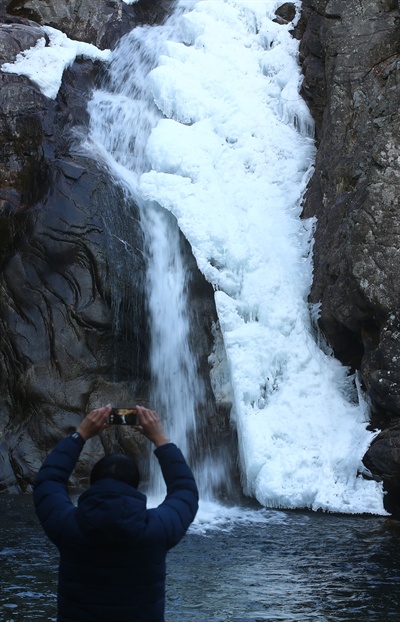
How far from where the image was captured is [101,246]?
36.9 ft

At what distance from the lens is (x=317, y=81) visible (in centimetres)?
1312

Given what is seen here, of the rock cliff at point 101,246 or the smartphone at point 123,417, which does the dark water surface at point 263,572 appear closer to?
the rock cliff at point 101,246

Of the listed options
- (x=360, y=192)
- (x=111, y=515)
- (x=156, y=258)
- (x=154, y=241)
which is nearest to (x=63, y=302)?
A: (x=156, y=258)

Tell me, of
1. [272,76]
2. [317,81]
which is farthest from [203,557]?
[272,76]

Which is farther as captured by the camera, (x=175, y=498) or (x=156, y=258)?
(x=156, y=258)

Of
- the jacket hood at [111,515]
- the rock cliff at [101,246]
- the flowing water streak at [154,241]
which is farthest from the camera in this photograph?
the flowing water streak at [154,241]

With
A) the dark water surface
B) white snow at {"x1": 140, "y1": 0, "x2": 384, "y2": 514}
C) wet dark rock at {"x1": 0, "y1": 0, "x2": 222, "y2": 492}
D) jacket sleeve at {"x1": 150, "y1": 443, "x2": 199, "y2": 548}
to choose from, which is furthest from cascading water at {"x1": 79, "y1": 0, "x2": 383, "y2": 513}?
jacket sleeve at {"x1": 150, "y1": 443, "x2": 199, "y2": 548}

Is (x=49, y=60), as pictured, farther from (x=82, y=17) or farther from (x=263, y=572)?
(x=263, y=572)

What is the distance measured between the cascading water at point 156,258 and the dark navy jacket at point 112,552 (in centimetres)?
714

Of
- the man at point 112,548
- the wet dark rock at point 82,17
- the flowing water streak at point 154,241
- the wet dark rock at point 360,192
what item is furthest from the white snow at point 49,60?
the man at point 112,548

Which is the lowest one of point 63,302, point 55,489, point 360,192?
point 63,302

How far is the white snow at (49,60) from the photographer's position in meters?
12.5

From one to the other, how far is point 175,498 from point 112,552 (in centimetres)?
29

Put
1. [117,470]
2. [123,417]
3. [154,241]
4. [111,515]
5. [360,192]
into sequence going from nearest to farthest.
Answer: [111,515] → [117,470] → [123,417] → [360,192] → [154,241]
